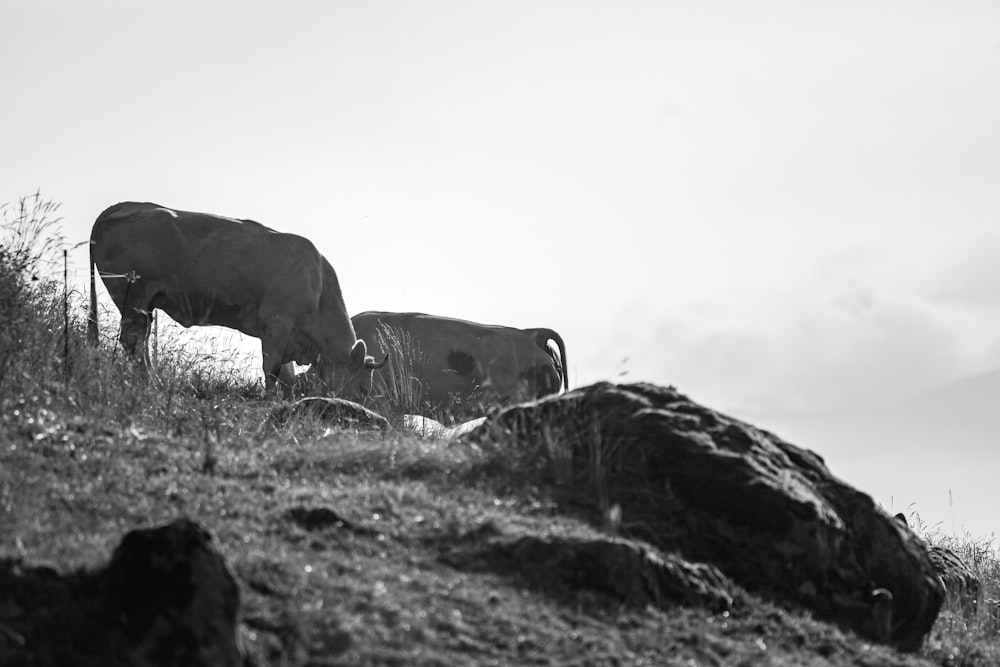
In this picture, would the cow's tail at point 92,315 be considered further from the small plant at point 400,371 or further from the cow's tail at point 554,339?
the cow's tail at point 554,339

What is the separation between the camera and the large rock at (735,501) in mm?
7922

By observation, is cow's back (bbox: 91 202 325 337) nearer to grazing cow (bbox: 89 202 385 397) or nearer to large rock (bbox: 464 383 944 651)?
grazing cow (bbox: 89 202 385 397)

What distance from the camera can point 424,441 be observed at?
9594mm

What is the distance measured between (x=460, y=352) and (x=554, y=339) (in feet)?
7.12

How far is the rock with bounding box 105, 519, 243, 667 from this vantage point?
540 centimetres

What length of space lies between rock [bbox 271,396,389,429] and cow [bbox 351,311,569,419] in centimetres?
718

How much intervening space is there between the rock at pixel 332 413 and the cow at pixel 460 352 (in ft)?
23.6

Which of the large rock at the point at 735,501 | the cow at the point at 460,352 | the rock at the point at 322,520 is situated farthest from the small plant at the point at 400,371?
the rock at the point at 322,520

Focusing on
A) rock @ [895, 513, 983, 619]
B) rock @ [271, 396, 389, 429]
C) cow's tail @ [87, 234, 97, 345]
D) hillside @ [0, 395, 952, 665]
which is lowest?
hillside @ [0, 395, 952, 665]

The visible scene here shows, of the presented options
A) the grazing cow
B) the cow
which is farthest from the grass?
the cow

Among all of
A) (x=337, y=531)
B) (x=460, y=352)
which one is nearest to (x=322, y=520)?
(x=337, y=531)

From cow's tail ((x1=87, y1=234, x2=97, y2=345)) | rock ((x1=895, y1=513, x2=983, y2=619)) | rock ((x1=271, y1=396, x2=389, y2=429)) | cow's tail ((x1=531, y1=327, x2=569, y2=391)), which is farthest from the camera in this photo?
cow's tail ((x1=531, y1=327, x2=569, y2=391))

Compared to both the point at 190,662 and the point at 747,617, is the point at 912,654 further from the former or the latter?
the point at 190,662

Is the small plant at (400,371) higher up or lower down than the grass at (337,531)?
higher up
